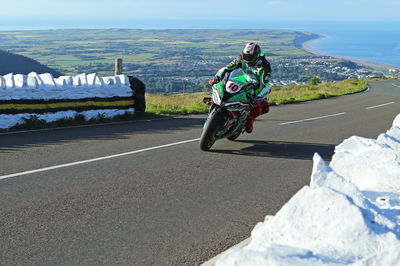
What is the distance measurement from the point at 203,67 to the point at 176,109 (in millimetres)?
55072

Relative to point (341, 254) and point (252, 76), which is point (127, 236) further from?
point (252, 76)

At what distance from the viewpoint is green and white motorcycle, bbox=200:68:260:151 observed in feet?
28.4

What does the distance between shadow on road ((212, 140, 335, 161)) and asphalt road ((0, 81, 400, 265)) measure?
0.02 meters

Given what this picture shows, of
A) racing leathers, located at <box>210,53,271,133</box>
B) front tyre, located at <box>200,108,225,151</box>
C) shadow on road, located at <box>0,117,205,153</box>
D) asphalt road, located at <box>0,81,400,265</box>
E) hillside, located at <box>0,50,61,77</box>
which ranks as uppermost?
racing leathers, located at <box>210,53,271,133</box>

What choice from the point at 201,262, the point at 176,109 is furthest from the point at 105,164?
the point at 176,109

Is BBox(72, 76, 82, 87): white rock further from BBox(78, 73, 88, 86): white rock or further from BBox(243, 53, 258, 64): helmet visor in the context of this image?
BBox(243, 53, 258, 64): helmet visor

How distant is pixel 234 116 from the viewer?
884 cm

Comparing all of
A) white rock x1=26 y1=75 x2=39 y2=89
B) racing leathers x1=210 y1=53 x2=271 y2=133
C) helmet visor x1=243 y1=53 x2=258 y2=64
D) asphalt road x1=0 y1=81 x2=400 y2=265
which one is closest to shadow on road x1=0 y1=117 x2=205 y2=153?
asphalt road x1=0 y1=81 x2=400 y2=265

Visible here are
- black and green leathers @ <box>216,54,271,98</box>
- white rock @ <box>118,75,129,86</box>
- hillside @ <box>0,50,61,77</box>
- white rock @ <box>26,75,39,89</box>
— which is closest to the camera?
black and green leathers @ <box>216,54,271,98</box>

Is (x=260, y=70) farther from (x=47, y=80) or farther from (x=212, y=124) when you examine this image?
(x=47, y=80)

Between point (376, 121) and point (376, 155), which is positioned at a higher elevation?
point (376, 155)

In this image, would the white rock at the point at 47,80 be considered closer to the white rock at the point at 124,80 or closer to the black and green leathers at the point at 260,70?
the white rock at the point at 124,80

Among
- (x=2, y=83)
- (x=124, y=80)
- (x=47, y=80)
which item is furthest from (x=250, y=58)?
(x=2, y=83)

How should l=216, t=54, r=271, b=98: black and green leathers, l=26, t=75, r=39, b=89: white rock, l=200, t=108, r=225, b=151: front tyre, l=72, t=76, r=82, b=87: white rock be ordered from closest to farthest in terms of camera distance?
l=200, t=108, r=225, b=151: front tyre < l=216, t=54, r=271, b=98: black and green leathers < l=26, t=75, r=39, b=89: white rock < l=72, t=76, r=82, b=87: white rock
